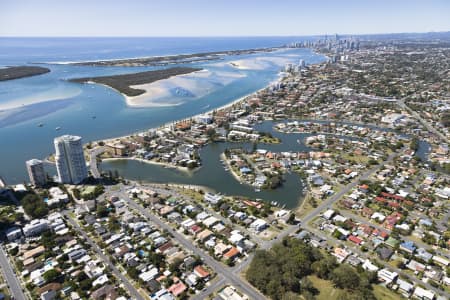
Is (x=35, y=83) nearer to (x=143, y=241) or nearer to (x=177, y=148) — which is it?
(x=177, y=148)

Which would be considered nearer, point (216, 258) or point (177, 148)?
point (216, 258)

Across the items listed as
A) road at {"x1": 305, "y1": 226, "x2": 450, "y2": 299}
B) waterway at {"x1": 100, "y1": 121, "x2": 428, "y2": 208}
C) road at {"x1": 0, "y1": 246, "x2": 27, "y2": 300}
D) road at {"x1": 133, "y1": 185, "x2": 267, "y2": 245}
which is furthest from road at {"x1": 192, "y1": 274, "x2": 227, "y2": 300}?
waterway at {"x1": 100, "y1": 121, "x2": 428, "y2": 208}

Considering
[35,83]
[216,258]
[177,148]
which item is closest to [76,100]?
[35,83]

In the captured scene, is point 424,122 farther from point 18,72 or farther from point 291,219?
point 18,72

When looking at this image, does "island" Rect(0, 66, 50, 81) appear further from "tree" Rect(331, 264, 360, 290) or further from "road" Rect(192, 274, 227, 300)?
"tree" Rect(331, 264, 360, 290)

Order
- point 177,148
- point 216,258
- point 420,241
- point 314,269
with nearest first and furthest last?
point 314,269 → point 216,258 → point 420,241 → point 177,148

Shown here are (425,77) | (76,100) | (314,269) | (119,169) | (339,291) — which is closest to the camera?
(339,291)

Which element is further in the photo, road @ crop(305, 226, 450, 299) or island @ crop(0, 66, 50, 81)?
island @ crop(0, 66, 50, 81)
